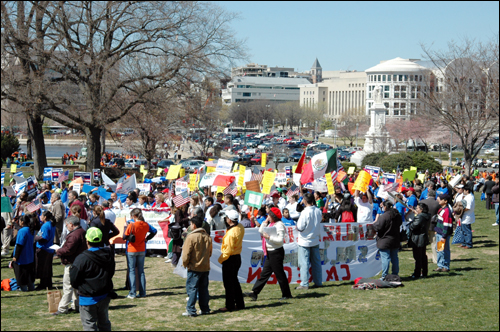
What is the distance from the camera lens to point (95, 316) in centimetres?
652

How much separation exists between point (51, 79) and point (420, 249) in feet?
77.0

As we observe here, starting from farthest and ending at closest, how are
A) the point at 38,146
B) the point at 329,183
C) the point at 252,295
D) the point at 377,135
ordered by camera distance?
the point at 377,135 → the point at 38,146 → the point at 329,183 → the point at 252,295

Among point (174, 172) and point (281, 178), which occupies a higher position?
point (174, 172)

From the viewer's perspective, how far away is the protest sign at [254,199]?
12.5 m

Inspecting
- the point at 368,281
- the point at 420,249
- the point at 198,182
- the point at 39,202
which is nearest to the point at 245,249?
the point at 368,281

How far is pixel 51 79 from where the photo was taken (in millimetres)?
29266

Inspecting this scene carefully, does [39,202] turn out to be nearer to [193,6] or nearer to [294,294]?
[294,294]

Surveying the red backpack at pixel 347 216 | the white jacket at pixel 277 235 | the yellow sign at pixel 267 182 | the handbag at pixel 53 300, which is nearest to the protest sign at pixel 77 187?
the yellow sign at pixel 267 182

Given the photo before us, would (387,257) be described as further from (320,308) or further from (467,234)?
(467,234)

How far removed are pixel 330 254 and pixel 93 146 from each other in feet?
79.0

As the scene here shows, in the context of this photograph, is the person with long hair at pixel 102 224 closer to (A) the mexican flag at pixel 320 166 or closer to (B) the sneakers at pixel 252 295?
(B) the sneakers at pixel 252 295

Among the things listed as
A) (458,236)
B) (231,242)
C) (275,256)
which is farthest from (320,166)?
(231,242)

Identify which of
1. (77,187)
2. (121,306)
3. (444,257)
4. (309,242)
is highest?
(77,187)

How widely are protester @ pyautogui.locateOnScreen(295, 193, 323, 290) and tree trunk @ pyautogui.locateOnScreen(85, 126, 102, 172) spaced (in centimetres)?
2349
